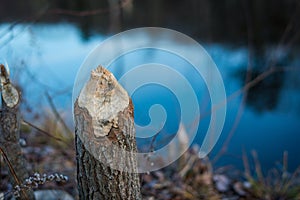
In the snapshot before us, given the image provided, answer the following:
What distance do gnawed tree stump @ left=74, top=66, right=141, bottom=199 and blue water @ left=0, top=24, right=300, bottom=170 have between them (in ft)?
3.63

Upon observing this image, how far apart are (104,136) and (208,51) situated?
13.2 ft

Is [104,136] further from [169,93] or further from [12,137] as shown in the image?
[169,93]

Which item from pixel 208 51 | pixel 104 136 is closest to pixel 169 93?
pixel 208 51

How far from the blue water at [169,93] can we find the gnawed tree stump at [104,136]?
111cm

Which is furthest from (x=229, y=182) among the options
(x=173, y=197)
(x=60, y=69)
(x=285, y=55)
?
(x=285, y=55)

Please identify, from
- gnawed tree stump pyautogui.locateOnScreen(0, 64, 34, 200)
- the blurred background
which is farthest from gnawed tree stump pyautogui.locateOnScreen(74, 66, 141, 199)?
the blurred background

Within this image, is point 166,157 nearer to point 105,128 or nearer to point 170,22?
point 105,128

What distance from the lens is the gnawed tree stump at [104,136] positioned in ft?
3.72

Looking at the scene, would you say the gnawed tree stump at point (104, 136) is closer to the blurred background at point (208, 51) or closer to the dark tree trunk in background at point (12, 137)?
the dark tree trunk in background at point (12, 137)

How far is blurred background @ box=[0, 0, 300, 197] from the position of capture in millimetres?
3059

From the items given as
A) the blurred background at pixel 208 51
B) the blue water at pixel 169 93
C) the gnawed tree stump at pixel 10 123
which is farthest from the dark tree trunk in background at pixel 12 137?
the blue water at pixel 169 93

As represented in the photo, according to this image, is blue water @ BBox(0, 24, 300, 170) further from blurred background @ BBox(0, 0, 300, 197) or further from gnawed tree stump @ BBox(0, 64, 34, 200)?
gnawed tree stump @ BBox(0, 64, 34, 200)

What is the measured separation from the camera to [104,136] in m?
1.13

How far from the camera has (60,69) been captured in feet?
14.5
